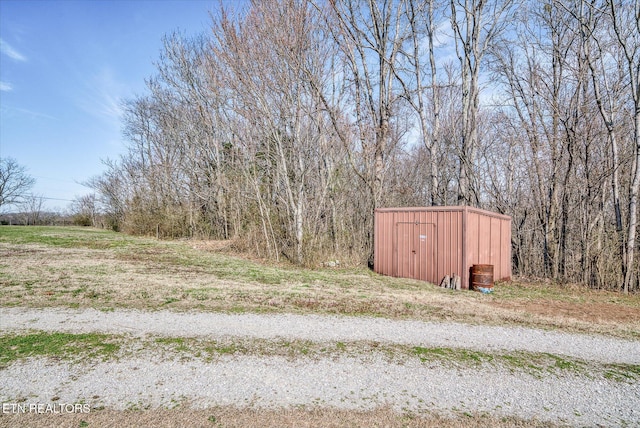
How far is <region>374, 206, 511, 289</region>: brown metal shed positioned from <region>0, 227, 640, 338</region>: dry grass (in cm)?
66

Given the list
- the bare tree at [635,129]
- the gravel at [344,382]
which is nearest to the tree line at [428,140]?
the bare tree at [635,129]

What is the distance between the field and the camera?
2.78m

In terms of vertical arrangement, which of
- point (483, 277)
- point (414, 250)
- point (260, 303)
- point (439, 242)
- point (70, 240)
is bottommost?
point (260, 303)

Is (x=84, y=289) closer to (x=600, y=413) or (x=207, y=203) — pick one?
(x=600, y=413)

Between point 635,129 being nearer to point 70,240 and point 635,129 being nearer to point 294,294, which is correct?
point 294,294

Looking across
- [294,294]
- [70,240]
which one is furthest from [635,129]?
[70,240]

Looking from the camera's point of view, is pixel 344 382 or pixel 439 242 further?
pixel 439 242

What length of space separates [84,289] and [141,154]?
2789 centimetres

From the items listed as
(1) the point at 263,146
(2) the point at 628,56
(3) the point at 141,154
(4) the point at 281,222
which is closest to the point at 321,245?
(4) the point at 281,222

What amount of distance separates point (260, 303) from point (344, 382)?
3.34m

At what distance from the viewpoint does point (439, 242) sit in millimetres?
9898

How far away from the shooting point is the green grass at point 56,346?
3.79 m

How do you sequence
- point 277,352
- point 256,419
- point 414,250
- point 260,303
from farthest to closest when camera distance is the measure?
point 414,250
point 260,303
point 277,352
point 256,419

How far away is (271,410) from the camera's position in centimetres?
283
